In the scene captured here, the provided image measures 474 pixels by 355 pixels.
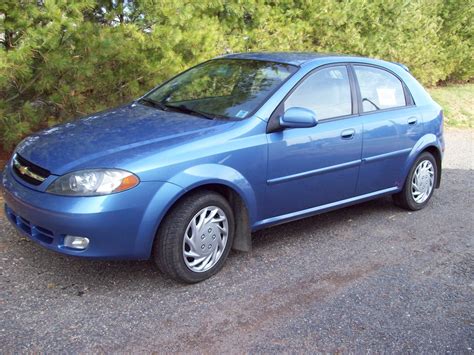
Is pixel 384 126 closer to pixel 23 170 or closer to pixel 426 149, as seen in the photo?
pixel 426 149

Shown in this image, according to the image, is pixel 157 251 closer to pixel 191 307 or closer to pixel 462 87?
pixel 191 307

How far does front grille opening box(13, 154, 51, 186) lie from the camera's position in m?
3.51

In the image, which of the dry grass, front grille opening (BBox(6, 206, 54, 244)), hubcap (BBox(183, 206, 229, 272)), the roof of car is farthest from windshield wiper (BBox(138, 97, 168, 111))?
the dry grass

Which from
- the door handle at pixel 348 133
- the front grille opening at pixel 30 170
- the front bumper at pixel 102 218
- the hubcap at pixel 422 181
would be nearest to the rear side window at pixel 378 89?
the door handle at pixel 348 133

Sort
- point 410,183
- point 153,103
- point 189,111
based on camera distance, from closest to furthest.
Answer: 1. point 189,111
2. point 153,103
3. point 410,183

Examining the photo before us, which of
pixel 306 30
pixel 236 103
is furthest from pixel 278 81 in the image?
pixel 306 30

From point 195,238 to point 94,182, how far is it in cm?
80

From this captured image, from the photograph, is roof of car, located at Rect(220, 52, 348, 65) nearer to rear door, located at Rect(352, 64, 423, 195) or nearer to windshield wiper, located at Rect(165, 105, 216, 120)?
rear door, located at Rect(352, 64, 423, 195)

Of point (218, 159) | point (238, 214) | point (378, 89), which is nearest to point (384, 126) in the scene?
point (378, 89)

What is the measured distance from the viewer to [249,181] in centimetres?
395

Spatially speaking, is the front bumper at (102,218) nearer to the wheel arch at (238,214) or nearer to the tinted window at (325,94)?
the wheel arch at (238,214)

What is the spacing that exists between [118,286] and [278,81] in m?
2.02

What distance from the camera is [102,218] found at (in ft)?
10.8

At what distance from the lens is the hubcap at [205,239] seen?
3.71 m
